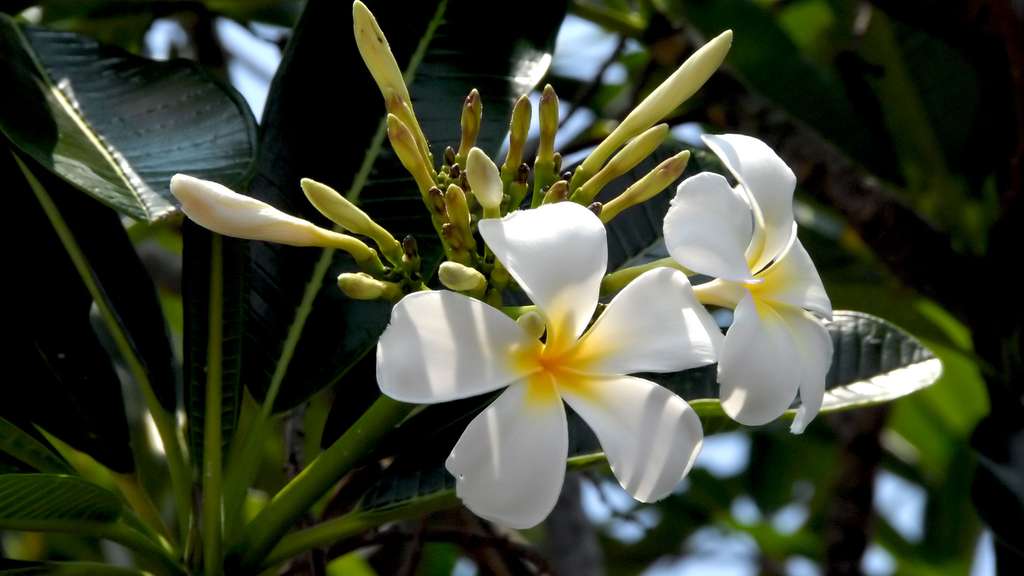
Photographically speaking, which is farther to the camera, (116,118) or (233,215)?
(116,118)

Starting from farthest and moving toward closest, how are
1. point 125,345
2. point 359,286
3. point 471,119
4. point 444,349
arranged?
point 125,345 → point 471,119 → point 359,286 → point 444,349

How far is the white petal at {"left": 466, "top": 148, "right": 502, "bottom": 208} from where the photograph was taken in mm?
790

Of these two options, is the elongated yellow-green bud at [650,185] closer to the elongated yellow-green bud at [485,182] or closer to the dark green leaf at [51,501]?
the elongated yellow-green bud at [485,182]

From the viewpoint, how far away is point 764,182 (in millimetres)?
810

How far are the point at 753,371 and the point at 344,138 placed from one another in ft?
1.76

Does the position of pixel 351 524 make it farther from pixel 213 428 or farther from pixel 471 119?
pixel 471 119

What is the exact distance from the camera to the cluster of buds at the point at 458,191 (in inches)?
31.5

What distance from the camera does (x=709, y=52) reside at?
0.93 meters

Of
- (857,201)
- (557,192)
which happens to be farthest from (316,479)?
(857,201)

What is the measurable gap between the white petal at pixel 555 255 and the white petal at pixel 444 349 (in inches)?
1.1

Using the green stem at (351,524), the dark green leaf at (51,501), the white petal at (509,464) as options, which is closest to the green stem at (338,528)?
the green stem at (351,524)

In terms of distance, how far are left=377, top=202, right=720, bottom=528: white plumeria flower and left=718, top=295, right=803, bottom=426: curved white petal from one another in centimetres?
2

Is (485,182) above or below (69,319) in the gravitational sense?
above

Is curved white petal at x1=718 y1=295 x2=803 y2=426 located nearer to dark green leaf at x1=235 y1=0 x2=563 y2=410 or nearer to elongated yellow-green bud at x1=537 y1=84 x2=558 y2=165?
elongated yellow-green bud at x1=537 y1=84 x2=558 y2=165
